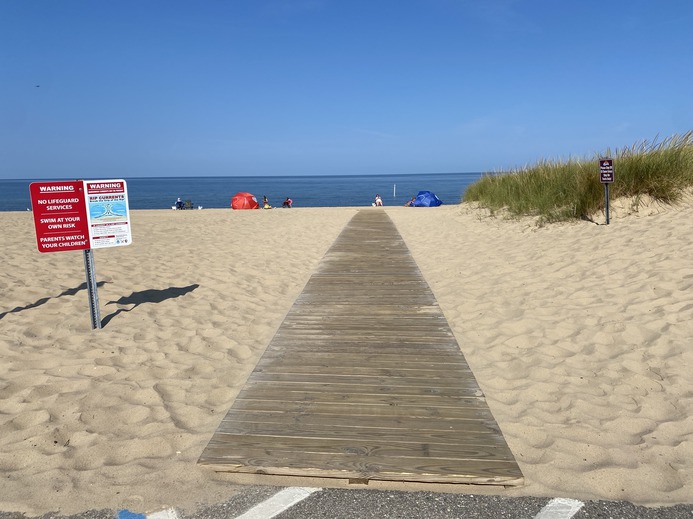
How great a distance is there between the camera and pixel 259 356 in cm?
428

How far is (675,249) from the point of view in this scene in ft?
20.5

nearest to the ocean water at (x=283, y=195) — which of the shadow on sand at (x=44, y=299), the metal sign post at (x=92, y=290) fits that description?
the shadow on sand at (x=44, y=299)

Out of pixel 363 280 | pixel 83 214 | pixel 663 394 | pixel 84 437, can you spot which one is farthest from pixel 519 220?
pixel 84 437

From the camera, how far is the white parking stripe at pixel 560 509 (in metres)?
2.19

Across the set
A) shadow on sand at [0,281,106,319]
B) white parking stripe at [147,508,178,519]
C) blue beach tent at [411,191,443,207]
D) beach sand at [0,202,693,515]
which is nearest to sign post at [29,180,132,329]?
beach sand at [0,202,693,515]

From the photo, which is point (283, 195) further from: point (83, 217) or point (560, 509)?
point (560, 509)

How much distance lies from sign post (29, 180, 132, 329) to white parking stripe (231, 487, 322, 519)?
337cm

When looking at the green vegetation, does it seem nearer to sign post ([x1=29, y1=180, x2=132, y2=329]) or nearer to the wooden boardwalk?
the wooden boardwalk

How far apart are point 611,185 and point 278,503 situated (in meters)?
9.84

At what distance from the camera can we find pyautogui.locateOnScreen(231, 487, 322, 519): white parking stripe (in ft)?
7.19

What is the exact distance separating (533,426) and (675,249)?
475cm

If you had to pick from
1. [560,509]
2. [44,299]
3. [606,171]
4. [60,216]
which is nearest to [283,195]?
[606,171]

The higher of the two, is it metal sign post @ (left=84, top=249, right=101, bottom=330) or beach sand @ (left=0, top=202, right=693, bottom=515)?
metal sign post @ (left=84, top=249, right=101, bottom=330)

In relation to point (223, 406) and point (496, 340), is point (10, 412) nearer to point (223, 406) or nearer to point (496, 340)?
point (223, 406)
